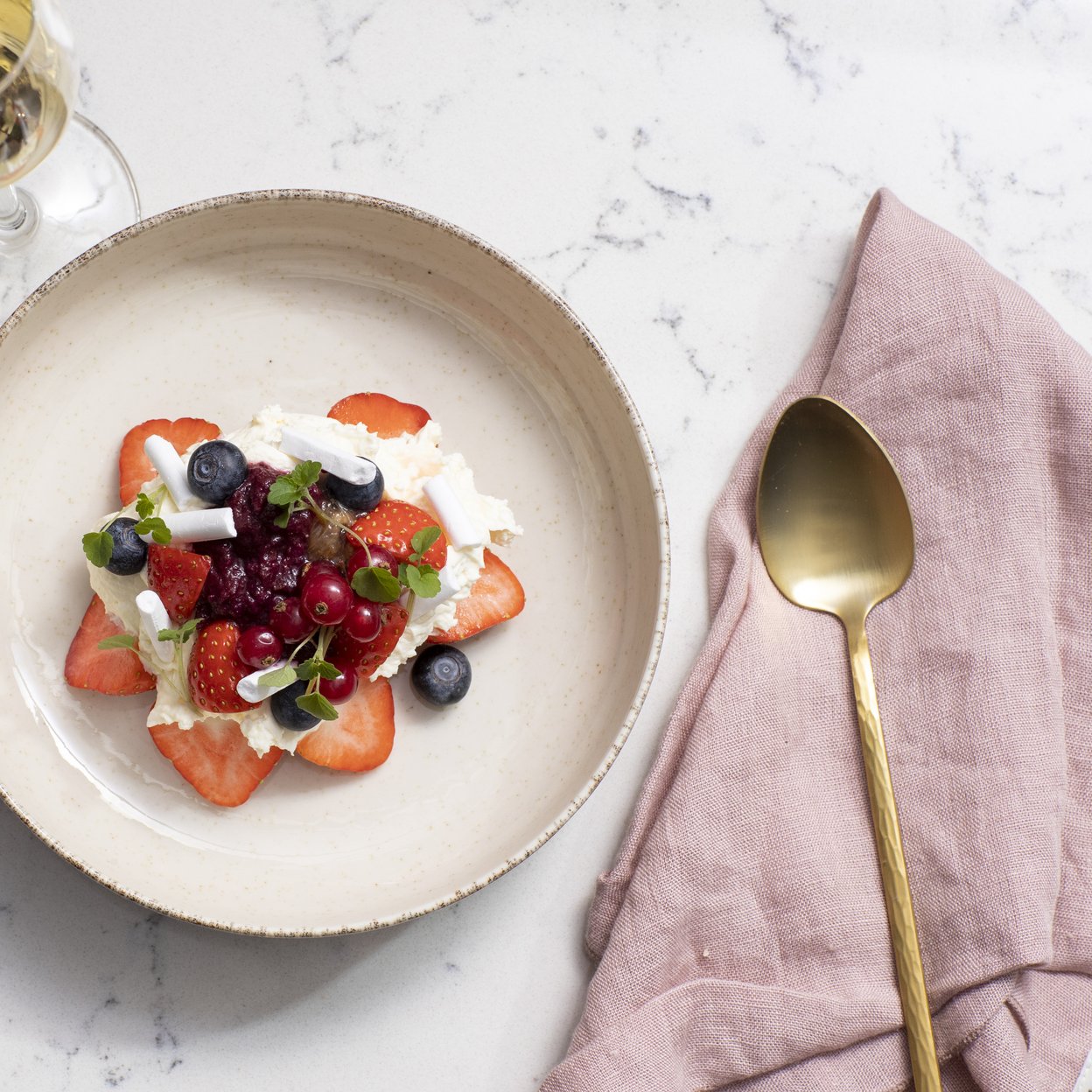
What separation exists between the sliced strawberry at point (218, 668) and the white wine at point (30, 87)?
0.63m

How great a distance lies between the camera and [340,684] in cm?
134

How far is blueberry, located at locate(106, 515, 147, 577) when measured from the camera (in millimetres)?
1317

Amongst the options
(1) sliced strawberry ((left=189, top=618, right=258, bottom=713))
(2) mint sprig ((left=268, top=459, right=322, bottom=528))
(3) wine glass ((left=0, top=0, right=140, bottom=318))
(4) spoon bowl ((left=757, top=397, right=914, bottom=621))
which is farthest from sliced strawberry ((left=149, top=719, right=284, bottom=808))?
(4) spoon bowl ((left=757, top=397, right=914, bottom=621))

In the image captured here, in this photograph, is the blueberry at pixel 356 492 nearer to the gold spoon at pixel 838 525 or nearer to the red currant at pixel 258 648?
the red currant at pixel 258 648

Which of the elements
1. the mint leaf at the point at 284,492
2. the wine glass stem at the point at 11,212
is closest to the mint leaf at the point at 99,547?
the mint leaf at the point at 284,492

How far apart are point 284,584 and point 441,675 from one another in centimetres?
25

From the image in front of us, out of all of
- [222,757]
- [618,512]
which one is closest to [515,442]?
[618,512]

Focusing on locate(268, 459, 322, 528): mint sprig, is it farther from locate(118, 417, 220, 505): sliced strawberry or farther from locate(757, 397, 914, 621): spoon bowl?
locate(757, 397, 914, 621): spoon bowl

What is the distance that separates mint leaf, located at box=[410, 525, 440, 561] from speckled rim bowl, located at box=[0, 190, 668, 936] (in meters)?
0.25

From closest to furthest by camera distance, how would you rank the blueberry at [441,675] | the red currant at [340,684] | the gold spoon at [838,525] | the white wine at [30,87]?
the white wine at [30,87]
the red currant at [340,684]
the blueberry at [441,675]
the gold spoon at [838,525]

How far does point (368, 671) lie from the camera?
1.38 metres

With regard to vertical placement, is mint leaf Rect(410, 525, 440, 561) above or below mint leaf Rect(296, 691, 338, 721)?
above

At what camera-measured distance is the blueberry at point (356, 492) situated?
1.32 meters

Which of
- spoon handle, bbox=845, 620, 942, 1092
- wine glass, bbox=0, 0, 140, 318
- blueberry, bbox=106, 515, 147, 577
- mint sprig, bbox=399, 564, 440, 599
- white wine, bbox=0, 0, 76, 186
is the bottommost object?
spoon handle, bbox=845, 620, 942, 1092
